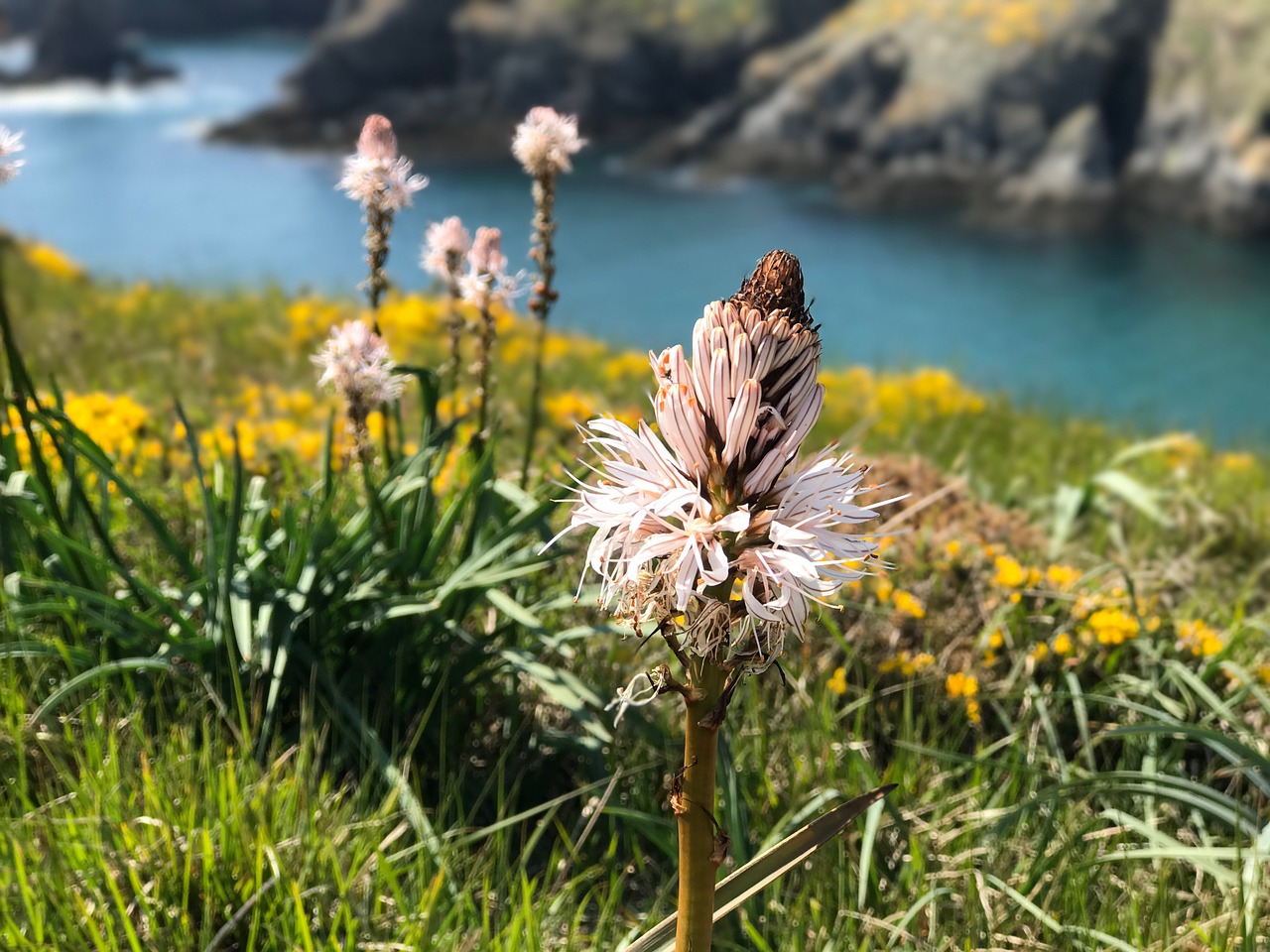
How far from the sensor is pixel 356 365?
2.99 meters

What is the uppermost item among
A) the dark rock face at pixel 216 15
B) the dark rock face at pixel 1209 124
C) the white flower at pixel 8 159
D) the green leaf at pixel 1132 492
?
the dark rock face at pixel 216 15

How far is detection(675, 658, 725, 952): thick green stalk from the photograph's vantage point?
165 cm

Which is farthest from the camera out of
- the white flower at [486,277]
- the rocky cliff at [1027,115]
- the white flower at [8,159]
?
the rocky cliff at [1027,115]

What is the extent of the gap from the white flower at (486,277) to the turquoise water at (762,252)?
10.4m

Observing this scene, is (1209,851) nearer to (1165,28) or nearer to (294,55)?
(1165,28)

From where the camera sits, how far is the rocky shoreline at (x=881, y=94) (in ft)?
132

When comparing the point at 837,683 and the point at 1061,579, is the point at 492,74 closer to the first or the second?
the point at 1061,579

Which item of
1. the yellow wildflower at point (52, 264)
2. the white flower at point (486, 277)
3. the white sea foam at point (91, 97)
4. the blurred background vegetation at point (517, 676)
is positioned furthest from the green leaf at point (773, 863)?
the white sea foam at point (91, 97)

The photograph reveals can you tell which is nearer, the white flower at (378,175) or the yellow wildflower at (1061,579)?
the white flower at (378,175)

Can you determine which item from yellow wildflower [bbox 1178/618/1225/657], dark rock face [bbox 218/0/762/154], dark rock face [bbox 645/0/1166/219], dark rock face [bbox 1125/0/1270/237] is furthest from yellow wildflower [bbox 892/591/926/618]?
dark rock face [bbox 218/0/762/154]

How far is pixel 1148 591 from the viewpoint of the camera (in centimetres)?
437

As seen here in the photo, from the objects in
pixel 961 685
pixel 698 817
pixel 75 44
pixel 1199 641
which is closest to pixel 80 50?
pixel 75 44

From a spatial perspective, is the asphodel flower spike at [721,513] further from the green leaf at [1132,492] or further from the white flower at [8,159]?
the green leaf at [1132,492]

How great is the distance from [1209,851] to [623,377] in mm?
6426
